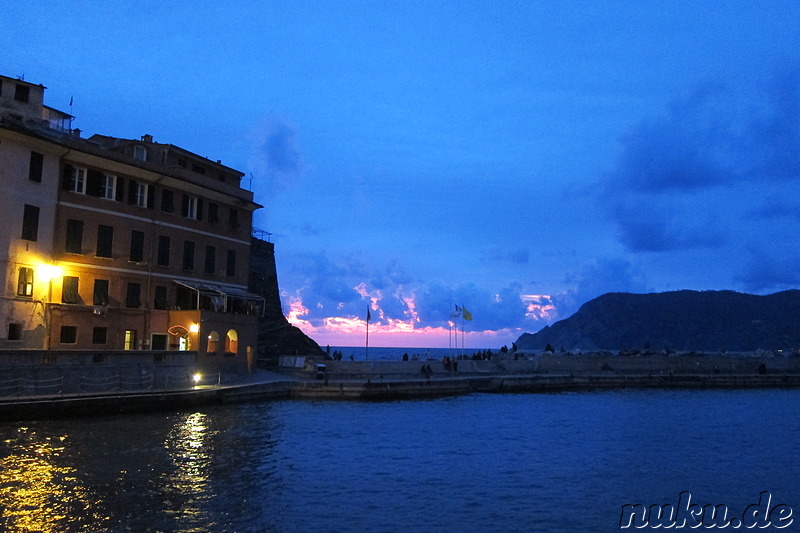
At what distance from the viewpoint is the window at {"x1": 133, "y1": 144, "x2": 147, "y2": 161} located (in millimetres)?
49756

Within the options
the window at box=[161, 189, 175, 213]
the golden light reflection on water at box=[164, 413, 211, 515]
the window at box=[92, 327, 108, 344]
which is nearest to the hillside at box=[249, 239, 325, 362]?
the window at box=[161, 189, 175, 213]

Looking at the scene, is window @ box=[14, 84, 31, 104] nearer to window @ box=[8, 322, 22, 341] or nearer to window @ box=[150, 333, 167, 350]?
window @ box=[8, 322, 22, 341]

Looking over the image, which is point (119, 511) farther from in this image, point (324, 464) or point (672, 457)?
point (672, 457)

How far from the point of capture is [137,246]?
4528cm

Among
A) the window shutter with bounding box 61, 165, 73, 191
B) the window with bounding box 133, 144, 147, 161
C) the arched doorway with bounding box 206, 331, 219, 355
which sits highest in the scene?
the window with bounding box 133, 144, 147, 161

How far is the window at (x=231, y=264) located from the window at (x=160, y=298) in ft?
22.2

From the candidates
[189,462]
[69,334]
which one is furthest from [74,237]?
[189,462]

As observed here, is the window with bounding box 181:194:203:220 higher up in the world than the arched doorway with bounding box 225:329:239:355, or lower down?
higher up

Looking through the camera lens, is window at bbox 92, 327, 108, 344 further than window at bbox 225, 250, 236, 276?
No

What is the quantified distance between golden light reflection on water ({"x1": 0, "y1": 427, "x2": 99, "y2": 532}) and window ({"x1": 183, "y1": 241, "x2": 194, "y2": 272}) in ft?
81.7

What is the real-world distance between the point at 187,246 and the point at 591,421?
109 feet

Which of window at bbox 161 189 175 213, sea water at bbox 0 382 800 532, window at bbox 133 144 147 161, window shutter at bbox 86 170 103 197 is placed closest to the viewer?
sea water at bbox 0 382 800 532

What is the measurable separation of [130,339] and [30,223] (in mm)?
10621

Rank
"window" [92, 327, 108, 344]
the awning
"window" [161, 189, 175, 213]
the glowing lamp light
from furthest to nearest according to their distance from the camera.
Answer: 1. the awning
2. "window" [161, 189, 175, 213]
3. "window" [92, 327, 108, 344]
4. the glowing lamp light
